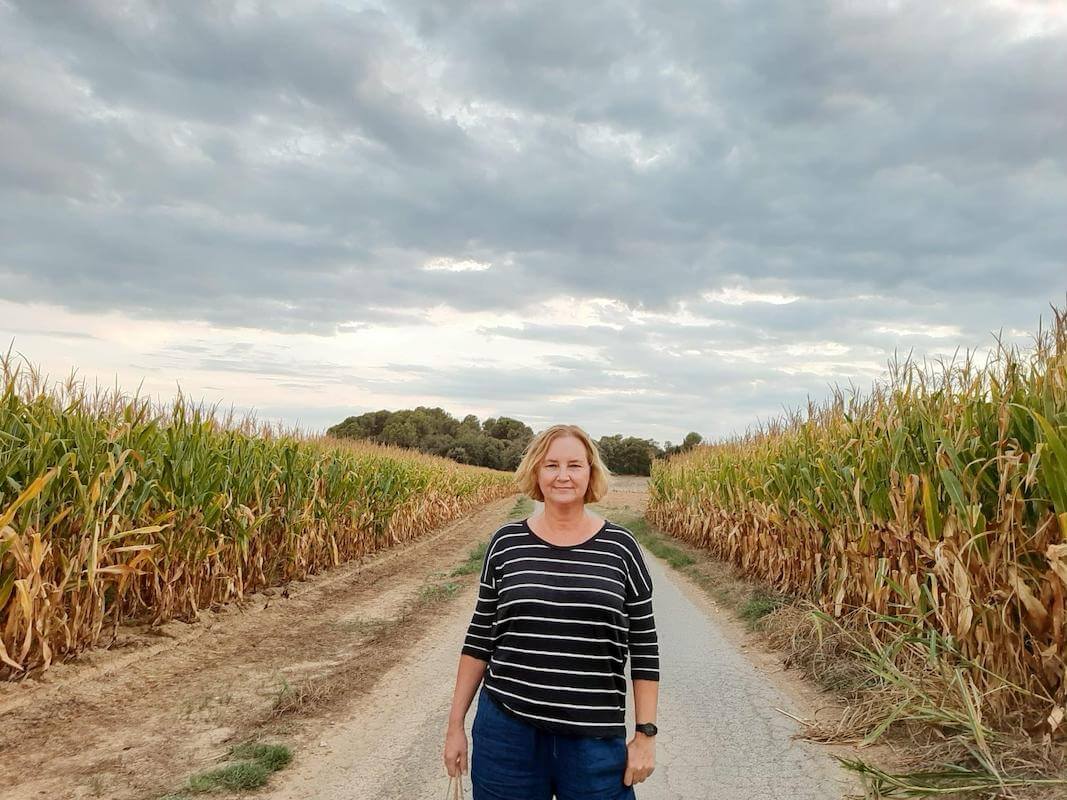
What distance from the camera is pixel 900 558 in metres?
6.50

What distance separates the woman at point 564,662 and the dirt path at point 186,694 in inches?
130

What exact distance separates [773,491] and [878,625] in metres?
4.66

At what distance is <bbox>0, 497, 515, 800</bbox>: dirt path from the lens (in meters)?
5.16

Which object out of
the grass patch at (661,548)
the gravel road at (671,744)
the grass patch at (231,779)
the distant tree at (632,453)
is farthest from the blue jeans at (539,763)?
the distant tree at (632,453)

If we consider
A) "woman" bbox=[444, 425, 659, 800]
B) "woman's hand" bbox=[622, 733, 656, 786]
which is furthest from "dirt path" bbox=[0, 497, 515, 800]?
"woman's hand" bbox=[622, 733, 656, 786]

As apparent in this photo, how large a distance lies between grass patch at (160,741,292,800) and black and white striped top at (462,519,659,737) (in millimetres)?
2928

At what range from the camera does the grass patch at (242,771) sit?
15.2ft

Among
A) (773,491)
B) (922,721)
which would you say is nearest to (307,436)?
(773,491)

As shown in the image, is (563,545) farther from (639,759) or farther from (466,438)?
(466,438)

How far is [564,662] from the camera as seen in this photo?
8.50 ft

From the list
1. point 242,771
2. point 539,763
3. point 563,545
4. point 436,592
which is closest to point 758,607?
Answer: point 436,592

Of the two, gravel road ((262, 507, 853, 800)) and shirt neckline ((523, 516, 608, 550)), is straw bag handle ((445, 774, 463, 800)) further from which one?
shirt neckline ((523, 516, 608, 550))

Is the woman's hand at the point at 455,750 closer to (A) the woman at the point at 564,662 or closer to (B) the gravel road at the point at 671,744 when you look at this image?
(A) the woman at the point at 564,662

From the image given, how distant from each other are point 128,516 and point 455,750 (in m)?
6.41
